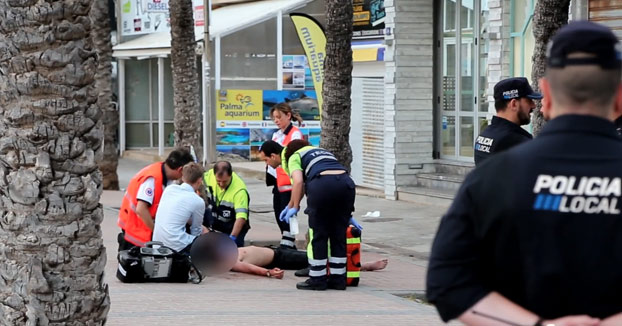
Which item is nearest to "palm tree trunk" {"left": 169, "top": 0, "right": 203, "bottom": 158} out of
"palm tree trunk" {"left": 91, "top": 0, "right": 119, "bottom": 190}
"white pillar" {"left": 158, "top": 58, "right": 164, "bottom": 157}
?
"palm tree trunk" {"left": 91, "top": 0, "right": 119, "bottom": 190}

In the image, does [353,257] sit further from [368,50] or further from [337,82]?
[368,50]

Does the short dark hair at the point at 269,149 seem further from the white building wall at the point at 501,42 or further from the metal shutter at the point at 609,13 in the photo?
the white building wall at the point at 501,42

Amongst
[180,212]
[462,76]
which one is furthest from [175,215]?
[462,76]

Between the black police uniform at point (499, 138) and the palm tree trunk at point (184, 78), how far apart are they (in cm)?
949

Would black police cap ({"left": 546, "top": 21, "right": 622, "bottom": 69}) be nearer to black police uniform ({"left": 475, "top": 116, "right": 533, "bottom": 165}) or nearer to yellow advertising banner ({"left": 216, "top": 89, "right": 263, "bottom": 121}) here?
black police uniform ({"left": 475, "top": 116, "right": 533, "bottom": 165})

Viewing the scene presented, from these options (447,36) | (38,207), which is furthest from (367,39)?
(38,207)

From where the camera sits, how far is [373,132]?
2095cm

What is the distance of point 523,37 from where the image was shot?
17078mm

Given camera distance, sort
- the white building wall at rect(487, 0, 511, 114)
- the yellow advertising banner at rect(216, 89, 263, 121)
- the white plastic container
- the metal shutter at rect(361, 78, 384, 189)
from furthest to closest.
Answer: the yellow advertising banner at rect(216, 89, 263, 121) < the metal shutter at rect(361, 78, 384, 189) < the white building wall at rect(487, 0, 511, 114) < the white plastic container

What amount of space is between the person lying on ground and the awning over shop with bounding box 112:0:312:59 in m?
12.5

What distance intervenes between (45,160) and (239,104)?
19128 mm

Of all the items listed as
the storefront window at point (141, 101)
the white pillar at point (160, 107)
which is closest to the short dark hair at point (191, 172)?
the white pillar at point (160, 107)

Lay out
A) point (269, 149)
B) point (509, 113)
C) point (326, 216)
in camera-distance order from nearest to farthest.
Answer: point (509, 113), point (326, 216), point (269, 149)

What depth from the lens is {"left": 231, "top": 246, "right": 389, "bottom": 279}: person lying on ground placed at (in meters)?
11.5
